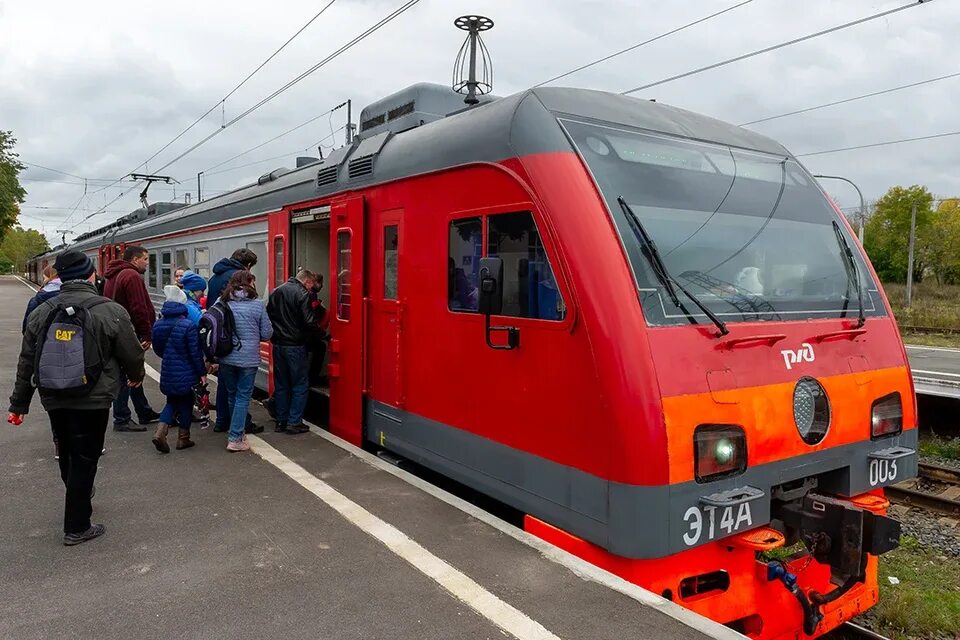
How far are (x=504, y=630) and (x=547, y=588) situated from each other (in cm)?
44

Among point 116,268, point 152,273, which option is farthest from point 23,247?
point 116,268

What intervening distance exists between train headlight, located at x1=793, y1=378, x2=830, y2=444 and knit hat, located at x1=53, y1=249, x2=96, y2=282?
4278 millimetres

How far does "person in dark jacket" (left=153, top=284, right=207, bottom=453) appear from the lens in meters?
6.23

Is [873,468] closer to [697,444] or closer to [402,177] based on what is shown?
[697,444]

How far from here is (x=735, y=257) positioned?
4078 millimetres

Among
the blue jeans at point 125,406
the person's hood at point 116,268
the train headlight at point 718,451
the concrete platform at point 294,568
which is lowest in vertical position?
the concrete platform at point 294,568

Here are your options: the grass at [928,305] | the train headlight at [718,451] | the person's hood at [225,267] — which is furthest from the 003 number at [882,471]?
the grass at [928,305]

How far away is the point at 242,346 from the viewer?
622 centimetres

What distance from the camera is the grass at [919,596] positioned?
4.70m

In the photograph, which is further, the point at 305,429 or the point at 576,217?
the point at 305,429

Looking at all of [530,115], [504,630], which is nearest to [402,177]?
[530,115]

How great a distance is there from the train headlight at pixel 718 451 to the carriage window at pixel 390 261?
270 centimetres

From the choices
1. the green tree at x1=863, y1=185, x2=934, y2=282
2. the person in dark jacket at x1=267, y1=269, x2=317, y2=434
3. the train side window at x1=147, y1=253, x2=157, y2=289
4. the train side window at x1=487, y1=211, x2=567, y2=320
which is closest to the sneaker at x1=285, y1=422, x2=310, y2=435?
the person in dark jacket at x1=267, y1=269, x2=317, y2=434

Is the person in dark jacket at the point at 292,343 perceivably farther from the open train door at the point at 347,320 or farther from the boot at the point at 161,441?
the boot at the point at 161,441
